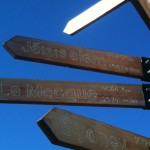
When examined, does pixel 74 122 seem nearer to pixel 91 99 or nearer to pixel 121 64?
pixel 91 99

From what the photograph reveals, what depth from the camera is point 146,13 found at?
366 cm

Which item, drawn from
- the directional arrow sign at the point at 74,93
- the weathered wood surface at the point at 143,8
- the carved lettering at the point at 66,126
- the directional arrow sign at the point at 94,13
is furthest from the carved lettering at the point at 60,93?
the weathered wood surface at the point at 143,8

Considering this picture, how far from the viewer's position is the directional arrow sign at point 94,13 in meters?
3.50

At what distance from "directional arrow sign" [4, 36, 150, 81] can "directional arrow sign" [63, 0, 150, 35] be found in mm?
261

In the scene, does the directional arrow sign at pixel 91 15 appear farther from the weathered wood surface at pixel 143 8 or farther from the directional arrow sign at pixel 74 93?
the directional arrow sign at pixel 74 93

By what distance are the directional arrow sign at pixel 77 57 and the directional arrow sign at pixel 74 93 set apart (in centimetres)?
18

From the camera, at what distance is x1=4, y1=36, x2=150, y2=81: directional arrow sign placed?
3445 millimetres

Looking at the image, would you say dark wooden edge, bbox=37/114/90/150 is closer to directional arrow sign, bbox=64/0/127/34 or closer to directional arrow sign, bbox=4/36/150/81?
directional arrow sign, bbox=4/36/150/81

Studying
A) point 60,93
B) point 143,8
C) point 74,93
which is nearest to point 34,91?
point 60,93

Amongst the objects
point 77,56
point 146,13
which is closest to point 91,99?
point 77,56

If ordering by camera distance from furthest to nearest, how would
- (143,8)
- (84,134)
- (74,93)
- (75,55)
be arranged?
(75,55)
(143,8)
(74,93)
(84,134)

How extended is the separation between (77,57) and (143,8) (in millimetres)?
810

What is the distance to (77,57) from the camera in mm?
3732

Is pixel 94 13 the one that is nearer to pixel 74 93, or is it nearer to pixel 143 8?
pixel 143 8
